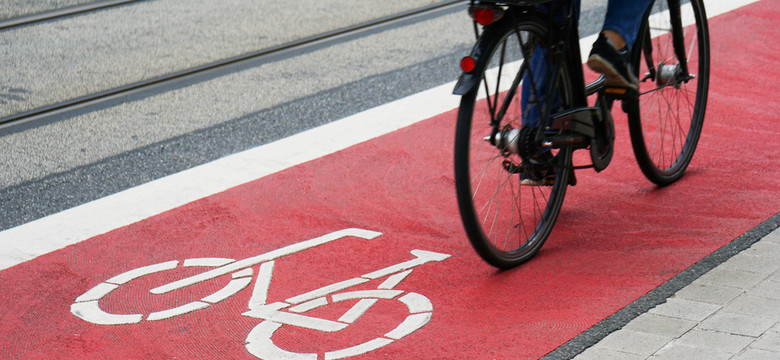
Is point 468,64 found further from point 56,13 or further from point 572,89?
point 56,13

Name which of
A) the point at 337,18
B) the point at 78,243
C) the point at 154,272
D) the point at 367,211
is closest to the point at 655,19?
the point at 367,211

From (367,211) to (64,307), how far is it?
1482mm

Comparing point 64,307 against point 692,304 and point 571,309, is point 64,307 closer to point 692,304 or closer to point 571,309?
point 571,309

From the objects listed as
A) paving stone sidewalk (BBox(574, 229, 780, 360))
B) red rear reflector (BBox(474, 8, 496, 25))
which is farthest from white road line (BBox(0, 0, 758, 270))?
paving stone sidewalk (BBox(574, 229, 780, 360))

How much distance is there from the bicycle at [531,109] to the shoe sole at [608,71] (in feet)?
0.15

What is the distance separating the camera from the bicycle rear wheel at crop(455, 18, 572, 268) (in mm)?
3656

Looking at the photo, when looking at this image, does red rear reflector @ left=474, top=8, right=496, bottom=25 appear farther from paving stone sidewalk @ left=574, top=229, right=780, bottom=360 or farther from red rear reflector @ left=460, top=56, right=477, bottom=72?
paving stone sidewalk @ left=574, top=229, right=780, bottom=360

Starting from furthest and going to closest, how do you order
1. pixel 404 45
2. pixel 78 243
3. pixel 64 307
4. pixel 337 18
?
pixel 337 18, pixel 404 45, pixel 78 243, pixel 64 307

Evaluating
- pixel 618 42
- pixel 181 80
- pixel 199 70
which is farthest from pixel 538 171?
pixel 199 70

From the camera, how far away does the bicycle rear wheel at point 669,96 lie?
15.2 feet

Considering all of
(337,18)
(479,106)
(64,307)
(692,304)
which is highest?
(337,18)

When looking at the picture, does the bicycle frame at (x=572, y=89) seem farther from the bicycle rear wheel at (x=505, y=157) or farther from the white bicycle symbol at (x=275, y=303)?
the white bicycle symbol at (x=275, y=303)

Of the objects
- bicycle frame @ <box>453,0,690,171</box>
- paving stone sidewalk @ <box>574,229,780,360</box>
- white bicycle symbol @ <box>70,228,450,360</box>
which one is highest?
bicycle frame @ <box>453,0,690,171</box>

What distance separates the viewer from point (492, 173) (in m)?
4.08
